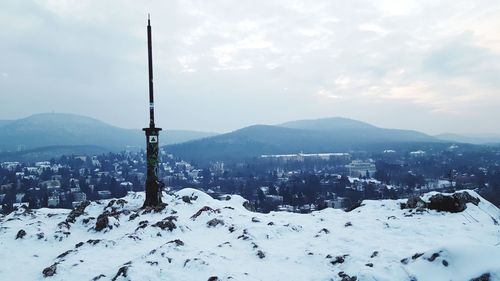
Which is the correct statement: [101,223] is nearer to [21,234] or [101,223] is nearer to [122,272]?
[21,234]

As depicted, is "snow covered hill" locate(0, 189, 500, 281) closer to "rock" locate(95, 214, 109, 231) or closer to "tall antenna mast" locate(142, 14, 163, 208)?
"rock" locate(95, 214, 109, 231)

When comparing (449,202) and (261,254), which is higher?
(449,202)

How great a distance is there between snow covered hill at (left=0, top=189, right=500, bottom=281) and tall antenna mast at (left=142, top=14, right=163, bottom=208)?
97 centimetres

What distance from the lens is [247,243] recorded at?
1345cm

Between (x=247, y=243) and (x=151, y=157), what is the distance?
9062 mm

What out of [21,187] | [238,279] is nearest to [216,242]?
[238,279]

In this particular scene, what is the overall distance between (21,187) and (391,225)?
149 meters

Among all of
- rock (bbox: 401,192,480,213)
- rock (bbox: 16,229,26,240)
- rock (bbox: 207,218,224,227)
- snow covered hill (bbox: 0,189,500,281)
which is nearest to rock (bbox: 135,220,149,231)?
snow covered hill (bbox: 0,189,500,281)

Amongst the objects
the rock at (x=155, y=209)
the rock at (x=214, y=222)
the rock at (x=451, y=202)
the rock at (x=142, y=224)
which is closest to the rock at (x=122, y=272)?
the rock at (x=142, y=224)

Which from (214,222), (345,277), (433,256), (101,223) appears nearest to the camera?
(433,256)

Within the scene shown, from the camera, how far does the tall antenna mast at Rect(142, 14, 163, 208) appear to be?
64.2 feet

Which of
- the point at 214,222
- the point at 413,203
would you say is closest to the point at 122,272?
the point at 214,222

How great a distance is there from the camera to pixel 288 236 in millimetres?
14539

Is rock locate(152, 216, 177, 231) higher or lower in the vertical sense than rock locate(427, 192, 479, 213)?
lower
